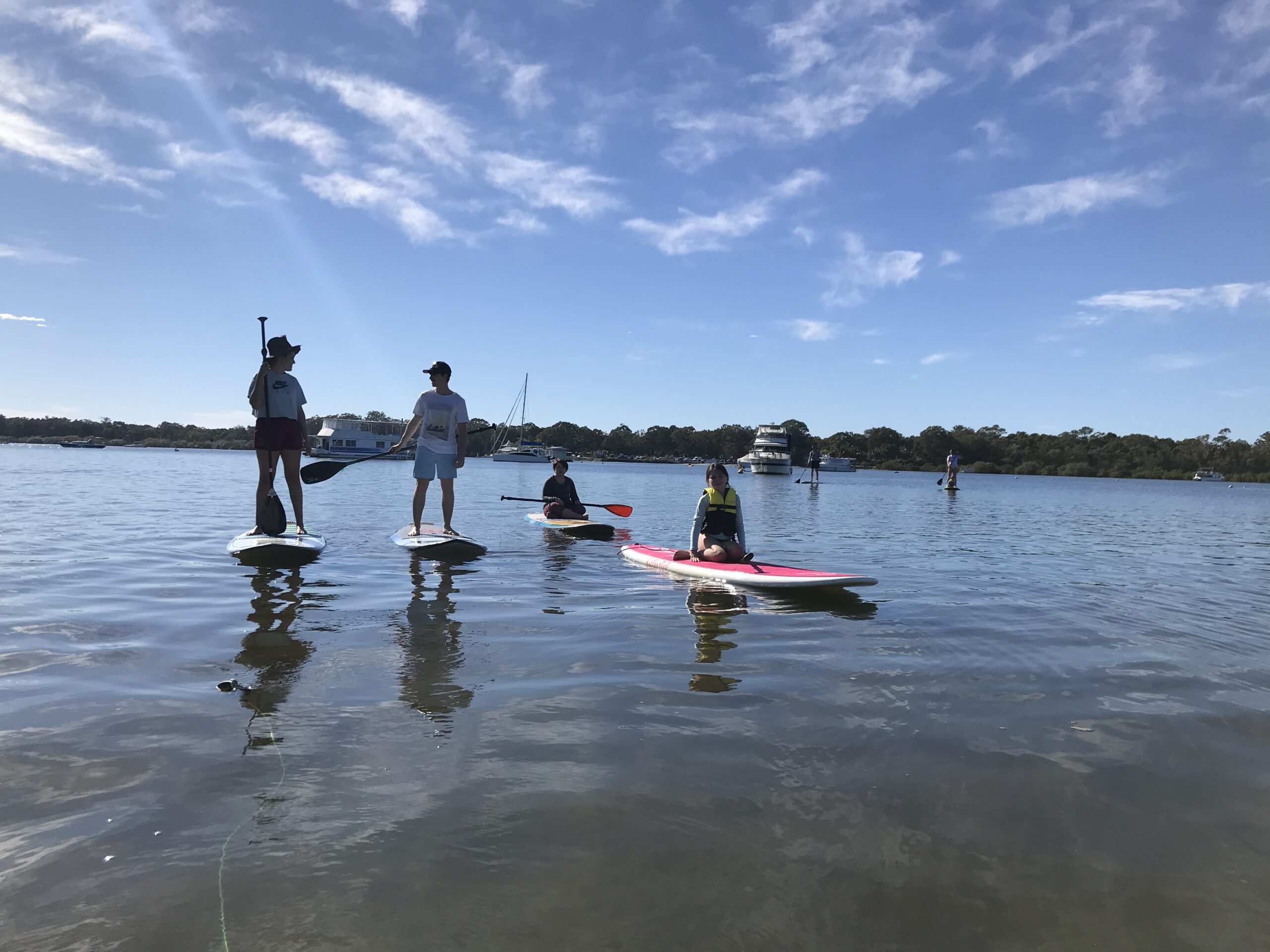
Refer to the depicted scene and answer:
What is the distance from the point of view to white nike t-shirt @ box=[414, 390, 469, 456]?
34.2 ft

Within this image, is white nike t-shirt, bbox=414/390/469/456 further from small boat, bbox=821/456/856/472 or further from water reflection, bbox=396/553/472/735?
small boat, bbox=821/456/856/472

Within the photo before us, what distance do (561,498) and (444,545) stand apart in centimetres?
550

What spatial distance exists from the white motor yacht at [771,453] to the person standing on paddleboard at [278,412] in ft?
213

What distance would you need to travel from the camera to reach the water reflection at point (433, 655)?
437cm

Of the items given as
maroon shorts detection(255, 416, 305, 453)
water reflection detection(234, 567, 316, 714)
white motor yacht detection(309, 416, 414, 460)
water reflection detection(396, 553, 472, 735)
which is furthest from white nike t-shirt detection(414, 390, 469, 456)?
white motor yacht detection(309, 416, 414, 460)

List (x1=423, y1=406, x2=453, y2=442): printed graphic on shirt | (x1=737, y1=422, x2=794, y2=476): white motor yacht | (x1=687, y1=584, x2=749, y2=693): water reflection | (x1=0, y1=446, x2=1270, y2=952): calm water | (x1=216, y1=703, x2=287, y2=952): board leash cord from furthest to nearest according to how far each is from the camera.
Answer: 1. (x1=737, y1=422, x2=794, y2=476): white motor yacht
2. (x1=423, y1=406, x2=453, y2=442): printed graphic on shirt
3. (x1=687, y1=584, x2=749, y2=693): water reflection
4. (x1=0, y1=446, x2=1270, y2=952): calm water
5. (x1=216, y1=703, x2=287, y2=952): board leash cord

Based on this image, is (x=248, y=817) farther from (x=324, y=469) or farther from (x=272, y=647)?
(x=324, y=469)

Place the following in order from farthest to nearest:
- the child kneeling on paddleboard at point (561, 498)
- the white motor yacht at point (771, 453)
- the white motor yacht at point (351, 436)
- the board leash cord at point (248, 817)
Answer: the white motor yacht at point (351, 436) → the white motor yacht at point (771, 453) → the child kneeling on paddleboard at point (561, 498) → the board leash cord at point (248, 817)

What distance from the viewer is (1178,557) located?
44.6 feet

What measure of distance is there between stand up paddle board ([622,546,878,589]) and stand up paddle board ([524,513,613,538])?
3.41 metres

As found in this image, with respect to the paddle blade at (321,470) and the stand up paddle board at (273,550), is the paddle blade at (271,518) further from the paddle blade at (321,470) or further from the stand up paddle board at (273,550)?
the paddle blade at (321,470)

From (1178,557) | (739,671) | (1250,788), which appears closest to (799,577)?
(739,671)

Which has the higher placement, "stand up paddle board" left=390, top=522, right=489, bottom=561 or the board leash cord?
"stand up paddle board" left=390, top=522, right=489, bottom=561

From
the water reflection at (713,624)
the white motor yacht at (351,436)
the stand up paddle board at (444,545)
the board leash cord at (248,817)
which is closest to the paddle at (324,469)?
the stand up paddle board at (444,545)
